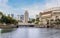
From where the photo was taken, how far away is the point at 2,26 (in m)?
5.68

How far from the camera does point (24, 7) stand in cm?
566

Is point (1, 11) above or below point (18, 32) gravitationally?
above

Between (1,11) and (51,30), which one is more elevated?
(1,11)

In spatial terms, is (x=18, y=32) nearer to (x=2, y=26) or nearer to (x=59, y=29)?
(x=2, y=26)

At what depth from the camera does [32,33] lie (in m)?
5.66

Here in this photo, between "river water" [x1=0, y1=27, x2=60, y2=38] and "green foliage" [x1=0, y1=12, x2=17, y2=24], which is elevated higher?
"green foliage" [x1=0, y1=12, x2=17, y2=24]

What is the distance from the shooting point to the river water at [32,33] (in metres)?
5.60

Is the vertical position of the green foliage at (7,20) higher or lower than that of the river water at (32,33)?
higher

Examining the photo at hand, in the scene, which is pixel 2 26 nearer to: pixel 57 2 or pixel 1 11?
pixel 1 11

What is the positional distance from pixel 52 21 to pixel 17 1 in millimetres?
786

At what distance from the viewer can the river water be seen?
560 centimetres

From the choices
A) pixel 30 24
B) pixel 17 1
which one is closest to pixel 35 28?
pixel 30 24

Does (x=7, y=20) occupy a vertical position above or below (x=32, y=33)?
above

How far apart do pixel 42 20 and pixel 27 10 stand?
0.36 m
